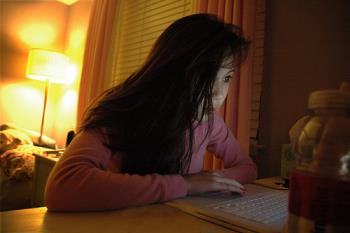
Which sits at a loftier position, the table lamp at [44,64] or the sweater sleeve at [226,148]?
the table lamp at [44,64]

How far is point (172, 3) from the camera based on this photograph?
6.88 ft

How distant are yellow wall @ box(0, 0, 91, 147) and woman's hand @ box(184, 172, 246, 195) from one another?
257 cm

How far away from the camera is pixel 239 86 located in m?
1.38

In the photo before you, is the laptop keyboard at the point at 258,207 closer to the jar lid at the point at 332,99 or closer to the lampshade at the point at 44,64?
the jar lid at the point at 332,99

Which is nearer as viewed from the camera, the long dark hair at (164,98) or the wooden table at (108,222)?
the wooden table at (108,222)

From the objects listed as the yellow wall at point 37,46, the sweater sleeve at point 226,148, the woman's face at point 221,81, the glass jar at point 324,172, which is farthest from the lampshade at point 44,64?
the glass jar at point 324,172

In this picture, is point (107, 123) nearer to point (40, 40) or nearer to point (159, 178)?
point (159, 178)

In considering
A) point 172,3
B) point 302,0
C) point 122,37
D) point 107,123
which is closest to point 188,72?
point 107,123

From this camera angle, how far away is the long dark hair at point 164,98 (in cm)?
79

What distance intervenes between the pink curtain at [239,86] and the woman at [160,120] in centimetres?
40

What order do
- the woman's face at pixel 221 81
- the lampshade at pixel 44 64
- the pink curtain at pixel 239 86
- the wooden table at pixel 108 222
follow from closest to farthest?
the wooden table at pixel 108 222
the woman's face at pixel 221 81
the pink curtain at pixel 239 86
the lampshade at pixel 44 64

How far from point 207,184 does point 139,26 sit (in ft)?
6.39

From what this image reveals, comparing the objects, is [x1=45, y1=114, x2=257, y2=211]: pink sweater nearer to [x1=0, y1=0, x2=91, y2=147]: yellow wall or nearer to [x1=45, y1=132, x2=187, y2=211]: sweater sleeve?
[x1=45, y1=132, x2=187, y2=211]: sweater sleeve

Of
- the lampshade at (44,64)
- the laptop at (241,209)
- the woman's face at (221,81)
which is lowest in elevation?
the laptop at (241,209)
